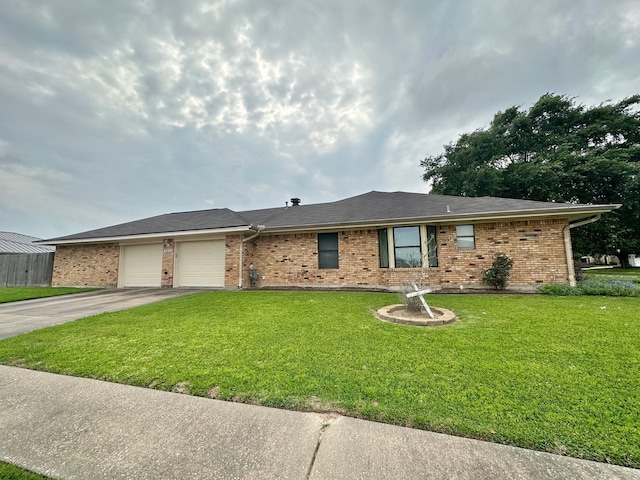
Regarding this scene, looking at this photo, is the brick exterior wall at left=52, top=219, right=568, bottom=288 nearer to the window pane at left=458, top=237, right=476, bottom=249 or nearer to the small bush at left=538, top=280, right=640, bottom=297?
the window pane at left=458, top=237, right=476, bottom=249

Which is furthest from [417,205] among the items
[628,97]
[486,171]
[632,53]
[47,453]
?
[628,97]

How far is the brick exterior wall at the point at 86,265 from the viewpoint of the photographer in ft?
39.5

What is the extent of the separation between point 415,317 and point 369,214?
5.49 meters

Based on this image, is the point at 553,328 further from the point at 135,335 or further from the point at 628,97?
the point at 628,97

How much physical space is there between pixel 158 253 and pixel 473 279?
42.5 feet

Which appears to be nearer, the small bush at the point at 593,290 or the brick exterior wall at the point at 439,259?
the small bush at the point at 593,290

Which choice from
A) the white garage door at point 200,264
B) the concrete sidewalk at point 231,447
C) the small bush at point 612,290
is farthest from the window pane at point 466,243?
the white garage door at point 200,264

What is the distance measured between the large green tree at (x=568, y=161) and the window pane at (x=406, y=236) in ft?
47.0

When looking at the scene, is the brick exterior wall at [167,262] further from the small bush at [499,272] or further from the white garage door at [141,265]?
the small bush at [499,272]

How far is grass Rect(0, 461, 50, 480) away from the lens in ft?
5.14

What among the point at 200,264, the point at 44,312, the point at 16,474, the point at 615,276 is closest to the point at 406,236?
the point at 200,264

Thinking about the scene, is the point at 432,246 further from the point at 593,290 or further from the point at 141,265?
the point at 141,265

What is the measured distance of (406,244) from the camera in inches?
360

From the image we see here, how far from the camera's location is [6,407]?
7.86ft
